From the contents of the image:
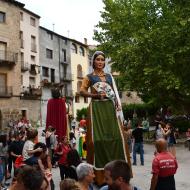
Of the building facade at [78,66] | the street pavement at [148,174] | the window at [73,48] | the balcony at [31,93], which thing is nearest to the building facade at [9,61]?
the balcony at [31,93]

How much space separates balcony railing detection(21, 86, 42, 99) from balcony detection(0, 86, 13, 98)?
8.11ft

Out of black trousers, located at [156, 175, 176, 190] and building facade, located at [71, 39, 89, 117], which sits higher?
building facade, located at [71, 39, 89, 117]

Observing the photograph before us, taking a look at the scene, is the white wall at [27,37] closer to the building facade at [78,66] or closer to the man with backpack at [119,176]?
the building facade at [78,66]

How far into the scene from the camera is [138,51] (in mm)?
27312

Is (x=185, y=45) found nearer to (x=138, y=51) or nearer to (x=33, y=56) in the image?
(x=138, y=51)

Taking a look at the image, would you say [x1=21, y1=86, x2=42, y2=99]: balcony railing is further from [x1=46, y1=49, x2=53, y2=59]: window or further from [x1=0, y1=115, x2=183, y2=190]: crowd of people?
[x1=0, y1=115, x2=183, y2=190]: crowd of people

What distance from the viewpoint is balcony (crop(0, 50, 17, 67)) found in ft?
147

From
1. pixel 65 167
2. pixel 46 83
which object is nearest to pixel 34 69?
pixel 46 83

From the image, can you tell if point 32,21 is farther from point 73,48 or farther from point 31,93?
point 73,48

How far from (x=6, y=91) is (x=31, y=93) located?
5.67 metres

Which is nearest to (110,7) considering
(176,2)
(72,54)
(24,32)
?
(176,2)

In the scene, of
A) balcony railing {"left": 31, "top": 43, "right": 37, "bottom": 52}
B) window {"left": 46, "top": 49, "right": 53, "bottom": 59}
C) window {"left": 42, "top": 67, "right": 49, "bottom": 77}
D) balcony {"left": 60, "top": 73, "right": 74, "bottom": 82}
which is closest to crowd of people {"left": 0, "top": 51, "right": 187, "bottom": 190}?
balcony railing {"left": 31, "top": 43, "right": 37, "bottom": 52}

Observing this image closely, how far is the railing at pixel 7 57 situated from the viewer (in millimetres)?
45009

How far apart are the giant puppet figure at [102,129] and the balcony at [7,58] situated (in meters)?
36.1
